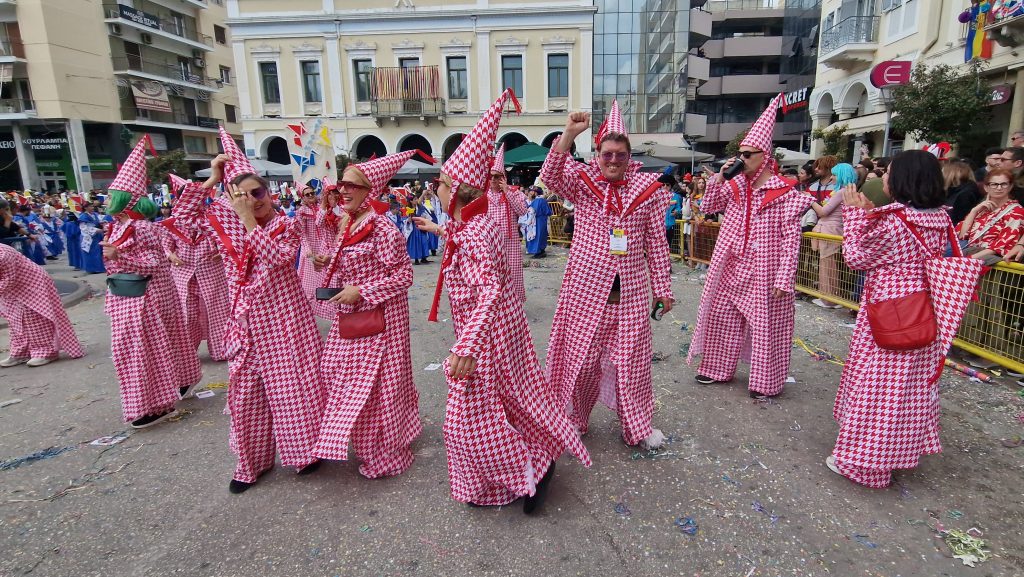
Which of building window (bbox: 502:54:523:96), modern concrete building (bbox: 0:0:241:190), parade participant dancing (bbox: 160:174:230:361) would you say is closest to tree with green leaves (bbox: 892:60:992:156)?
parade participant dancing (bbox: 160:174:230:361)

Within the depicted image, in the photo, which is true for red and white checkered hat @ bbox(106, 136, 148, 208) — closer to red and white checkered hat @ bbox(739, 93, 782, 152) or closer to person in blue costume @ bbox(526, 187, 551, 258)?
red and white checkered hat @ bbox(739, 93, 782, 152)

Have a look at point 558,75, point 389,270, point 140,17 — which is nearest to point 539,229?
point 389,270

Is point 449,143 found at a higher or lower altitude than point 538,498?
higher

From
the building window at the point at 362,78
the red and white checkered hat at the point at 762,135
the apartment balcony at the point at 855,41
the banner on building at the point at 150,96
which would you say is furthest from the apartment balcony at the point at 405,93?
the red and white checkered hat at the point at 762,135

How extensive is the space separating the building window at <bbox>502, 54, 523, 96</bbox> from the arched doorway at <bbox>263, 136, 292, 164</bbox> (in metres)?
12.4

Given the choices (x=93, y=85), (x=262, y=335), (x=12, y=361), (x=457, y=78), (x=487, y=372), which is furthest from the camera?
(x=93, y=85)

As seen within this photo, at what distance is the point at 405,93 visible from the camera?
91.5ft

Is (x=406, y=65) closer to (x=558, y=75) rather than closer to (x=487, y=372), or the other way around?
(x=558, y=75)

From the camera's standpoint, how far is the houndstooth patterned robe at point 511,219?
20.3 feet

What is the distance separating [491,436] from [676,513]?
3.80 ft

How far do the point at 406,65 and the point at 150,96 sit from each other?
61.9ft

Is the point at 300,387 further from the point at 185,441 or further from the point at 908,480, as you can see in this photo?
the point at 908,480

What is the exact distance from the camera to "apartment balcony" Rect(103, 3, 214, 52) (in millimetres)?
32344

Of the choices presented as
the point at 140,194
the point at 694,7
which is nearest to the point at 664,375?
the point at 140,194
